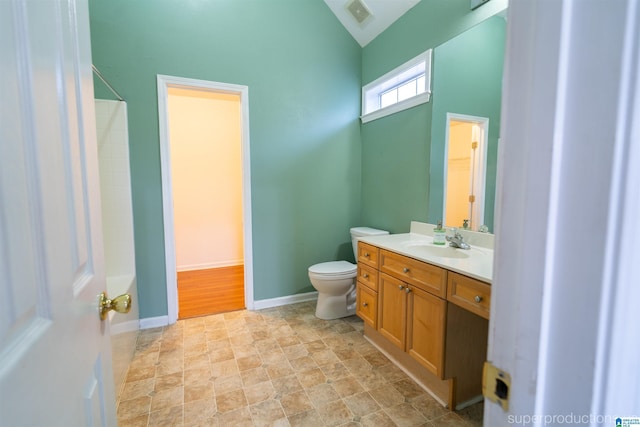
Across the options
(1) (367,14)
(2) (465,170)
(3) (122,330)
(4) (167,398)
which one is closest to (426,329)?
(2) (465,170)

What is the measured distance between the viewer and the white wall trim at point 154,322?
7.66ft

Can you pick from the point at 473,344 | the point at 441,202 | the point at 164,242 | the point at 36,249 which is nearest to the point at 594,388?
the point at 36,249

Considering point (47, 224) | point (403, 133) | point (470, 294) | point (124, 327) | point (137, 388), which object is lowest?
point (137, 388)

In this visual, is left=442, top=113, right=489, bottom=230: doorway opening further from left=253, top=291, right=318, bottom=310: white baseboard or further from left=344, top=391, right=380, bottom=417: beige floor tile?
left=253, top=291, right=318, bottom=310: white baseboard

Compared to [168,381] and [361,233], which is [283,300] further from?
[168,381]

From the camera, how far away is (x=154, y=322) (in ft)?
7.75

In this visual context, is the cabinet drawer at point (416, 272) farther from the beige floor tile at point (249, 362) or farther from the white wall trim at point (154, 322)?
the white wall trim at point (154, 322)

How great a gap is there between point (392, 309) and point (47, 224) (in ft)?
5.82

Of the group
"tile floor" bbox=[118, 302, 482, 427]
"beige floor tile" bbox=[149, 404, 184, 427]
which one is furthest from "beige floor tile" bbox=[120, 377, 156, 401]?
"beige floor tile" bbox=[149, 404, 184, 427]

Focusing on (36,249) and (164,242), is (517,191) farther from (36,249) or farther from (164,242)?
(164,242)

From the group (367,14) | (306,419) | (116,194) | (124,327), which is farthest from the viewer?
(367,14)

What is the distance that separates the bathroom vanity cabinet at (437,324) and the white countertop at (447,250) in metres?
0.03

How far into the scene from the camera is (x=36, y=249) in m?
0.39

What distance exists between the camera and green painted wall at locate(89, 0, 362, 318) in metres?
2.20
